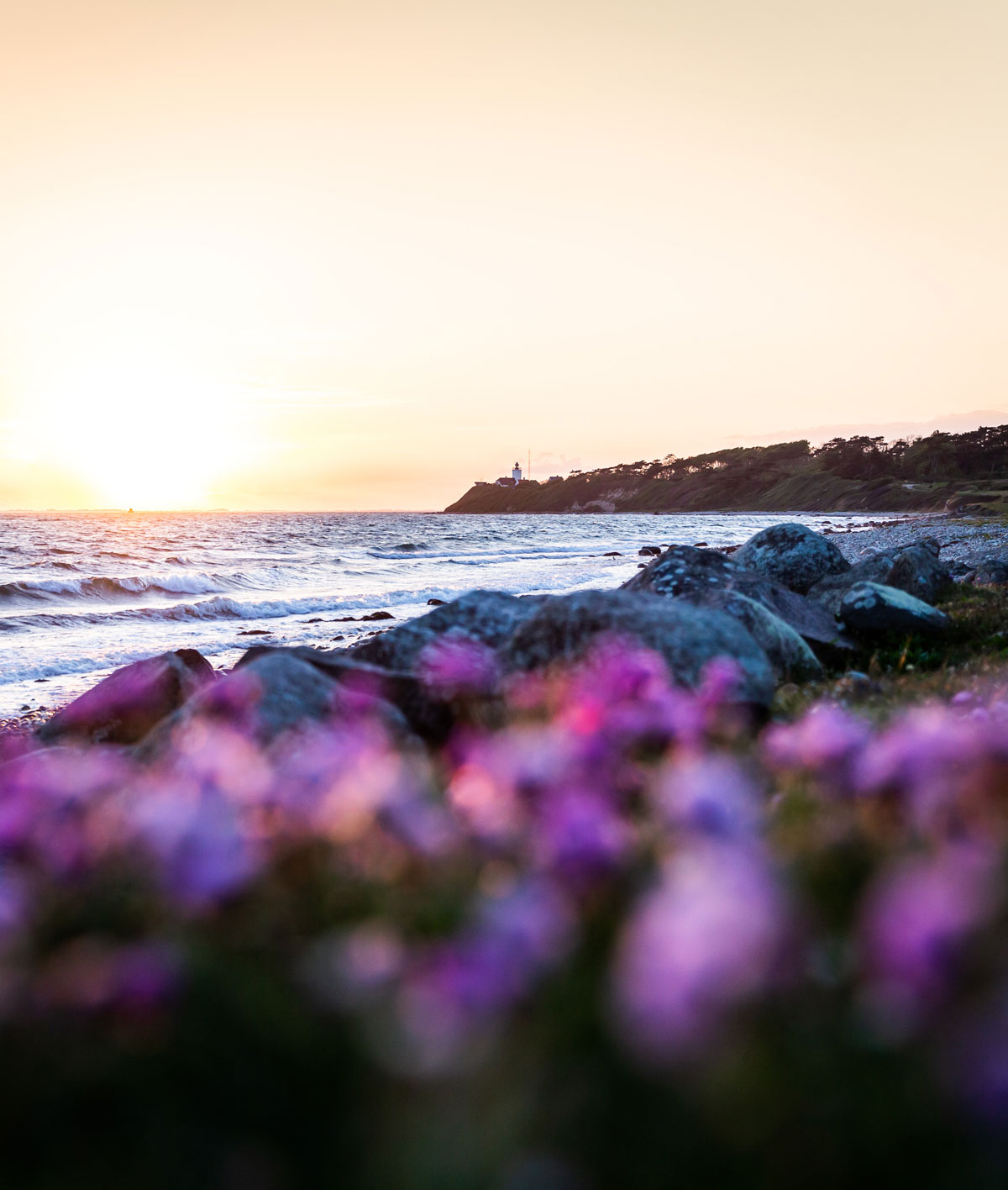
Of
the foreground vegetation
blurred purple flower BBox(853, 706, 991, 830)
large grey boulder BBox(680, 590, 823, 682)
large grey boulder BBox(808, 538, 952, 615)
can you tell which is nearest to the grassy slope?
large grey boulder BBox(808, 538, 952, 615)

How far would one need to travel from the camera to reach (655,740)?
3.10 m

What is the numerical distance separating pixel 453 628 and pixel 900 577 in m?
6.96

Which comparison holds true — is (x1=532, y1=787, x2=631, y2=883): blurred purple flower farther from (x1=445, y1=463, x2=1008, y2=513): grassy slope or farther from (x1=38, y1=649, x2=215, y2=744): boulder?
(x1=445, y1=463, x2=1008, y2=513): grassy slope

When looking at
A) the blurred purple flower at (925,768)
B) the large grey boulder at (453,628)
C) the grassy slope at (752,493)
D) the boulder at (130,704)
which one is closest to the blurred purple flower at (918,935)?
the blurred purple flower at (925,768)

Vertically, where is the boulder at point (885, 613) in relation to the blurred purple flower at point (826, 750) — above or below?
below

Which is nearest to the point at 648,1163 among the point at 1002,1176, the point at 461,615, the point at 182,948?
the point at 1002,1176

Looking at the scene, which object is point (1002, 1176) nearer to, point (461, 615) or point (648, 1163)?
point (648, 1163)

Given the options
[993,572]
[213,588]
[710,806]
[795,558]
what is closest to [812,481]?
[213,588]

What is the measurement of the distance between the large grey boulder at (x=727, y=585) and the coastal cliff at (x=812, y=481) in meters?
47.4

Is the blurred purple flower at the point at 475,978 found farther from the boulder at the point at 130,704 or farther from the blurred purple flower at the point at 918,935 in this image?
the boulder at the point at 130,704

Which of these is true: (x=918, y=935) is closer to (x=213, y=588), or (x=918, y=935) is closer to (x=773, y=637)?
(x=773, y=637)

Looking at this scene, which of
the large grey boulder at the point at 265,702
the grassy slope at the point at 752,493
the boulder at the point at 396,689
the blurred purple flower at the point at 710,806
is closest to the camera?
the blurred purple flower at the point at 710,806

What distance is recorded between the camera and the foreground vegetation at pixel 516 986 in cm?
117

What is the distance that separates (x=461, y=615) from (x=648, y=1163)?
5.12m
